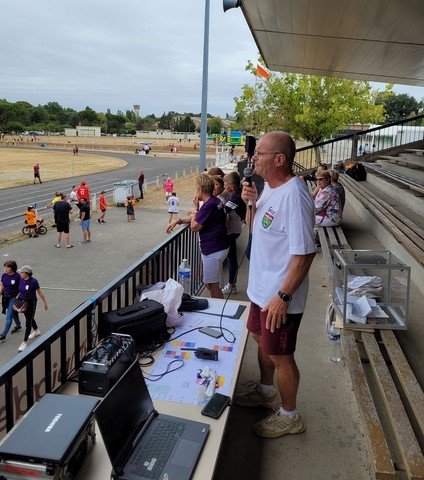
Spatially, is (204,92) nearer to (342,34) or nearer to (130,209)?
(342,34)

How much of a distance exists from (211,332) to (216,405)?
89 cm

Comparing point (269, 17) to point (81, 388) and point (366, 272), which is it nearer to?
point (366, 272)

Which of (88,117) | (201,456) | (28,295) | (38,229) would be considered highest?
(88,117)

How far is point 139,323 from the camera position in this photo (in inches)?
117

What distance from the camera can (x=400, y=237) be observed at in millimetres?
5754

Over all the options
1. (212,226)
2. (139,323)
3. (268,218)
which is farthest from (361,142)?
(139,323)

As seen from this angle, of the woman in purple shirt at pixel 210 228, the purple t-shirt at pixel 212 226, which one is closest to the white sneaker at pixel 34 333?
the woman in purple shirt at pixel 210 228

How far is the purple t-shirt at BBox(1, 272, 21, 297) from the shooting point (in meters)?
8.54

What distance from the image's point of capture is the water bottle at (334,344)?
413cm

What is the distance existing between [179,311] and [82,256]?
37.7 ft

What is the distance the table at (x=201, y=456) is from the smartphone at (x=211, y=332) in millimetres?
542

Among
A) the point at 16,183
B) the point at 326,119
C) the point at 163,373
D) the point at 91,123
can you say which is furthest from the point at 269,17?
the point at 91,123

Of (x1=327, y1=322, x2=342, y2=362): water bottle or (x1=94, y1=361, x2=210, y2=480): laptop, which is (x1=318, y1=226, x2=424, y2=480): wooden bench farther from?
(x1=94, y1=361, x2=210, y2=480): laptop

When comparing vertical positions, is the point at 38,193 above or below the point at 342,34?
below
